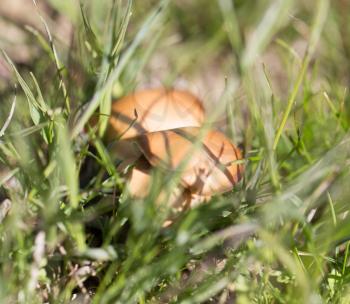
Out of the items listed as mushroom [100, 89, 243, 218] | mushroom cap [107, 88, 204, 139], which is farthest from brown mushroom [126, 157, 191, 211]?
mushroom cap [107, 88, 204, 139]

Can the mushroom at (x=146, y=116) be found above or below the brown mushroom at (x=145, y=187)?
above

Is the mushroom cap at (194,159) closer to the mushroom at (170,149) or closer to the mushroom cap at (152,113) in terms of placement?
the mushroom at (170,149)

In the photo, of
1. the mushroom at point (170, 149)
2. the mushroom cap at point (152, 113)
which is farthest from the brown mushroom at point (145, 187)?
the mushroom cap at point (152, 113)

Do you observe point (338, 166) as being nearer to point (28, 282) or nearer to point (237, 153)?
point (237, 153)

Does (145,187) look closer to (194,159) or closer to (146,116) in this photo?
(194,159)

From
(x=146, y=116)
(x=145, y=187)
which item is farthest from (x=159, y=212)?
(x=146, y=116)

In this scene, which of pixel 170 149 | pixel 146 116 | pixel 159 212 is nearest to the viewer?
pixel 159 212
